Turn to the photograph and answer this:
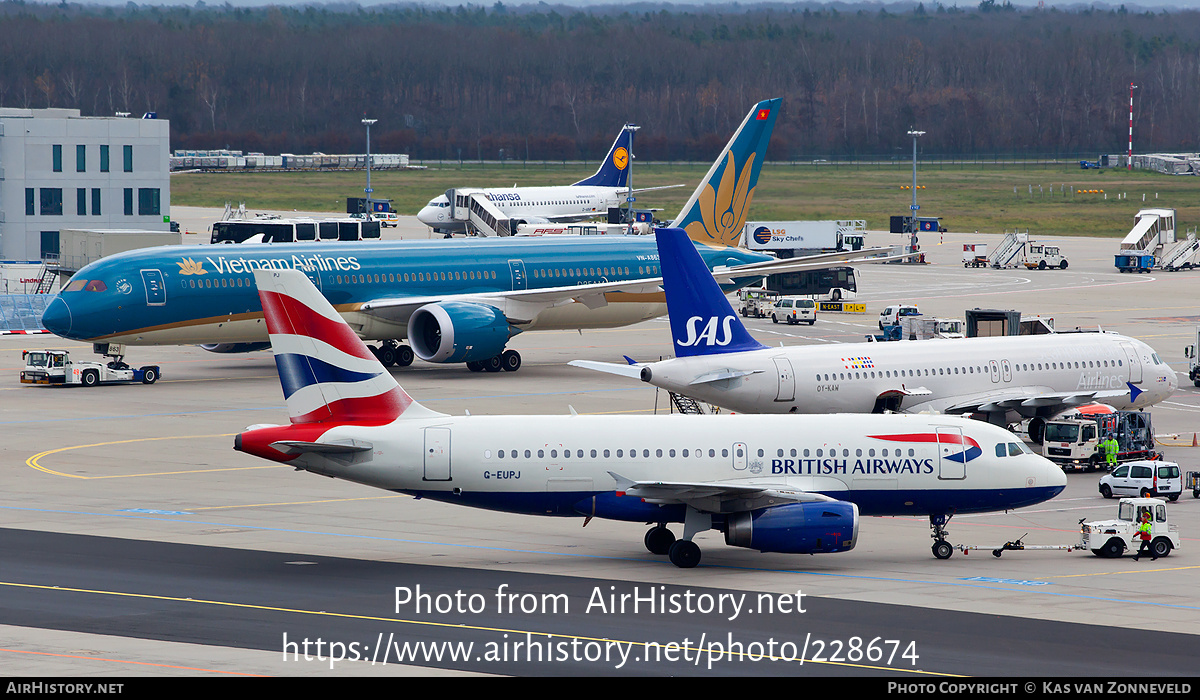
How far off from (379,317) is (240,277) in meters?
6.08

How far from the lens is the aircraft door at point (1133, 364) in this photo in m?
50.6

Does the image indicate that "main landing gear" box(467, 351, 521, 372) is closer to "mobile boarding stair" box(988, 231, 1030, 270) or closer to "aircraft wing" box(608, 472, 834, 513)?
"aircraft wing" box(608, 472, 834, 513)

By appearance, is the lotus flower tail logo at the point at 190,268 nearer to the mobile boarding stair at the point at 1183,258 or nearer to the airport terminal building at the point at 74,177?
the airport terminal building at the point at 74,177

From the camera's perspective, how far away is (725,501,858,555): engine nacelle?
1248 inches

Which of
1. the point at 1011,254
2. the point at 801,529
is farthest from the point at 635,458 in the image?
the point at 1011,254

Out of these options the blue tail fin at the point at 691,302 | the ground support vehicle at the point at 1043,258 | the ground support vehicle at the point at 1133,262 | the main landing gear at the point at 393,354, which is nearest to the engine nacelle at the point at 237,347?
the main landing gear at the point at 393,354

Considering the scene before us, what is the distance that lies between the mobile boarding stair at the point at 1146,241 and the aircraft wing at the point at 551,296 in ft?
189

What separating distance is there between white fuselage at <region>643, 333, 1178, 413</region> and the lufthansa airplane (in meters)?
0.03

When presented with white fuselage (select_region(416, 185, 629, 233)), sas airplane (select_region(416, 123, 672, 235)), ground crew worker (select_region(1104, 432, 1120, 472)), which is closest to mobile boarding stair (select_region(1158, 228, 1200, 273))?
sas airplane (select_region(416, 123, 672, 235))

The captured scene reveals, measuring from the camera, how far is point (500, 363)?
6581cm

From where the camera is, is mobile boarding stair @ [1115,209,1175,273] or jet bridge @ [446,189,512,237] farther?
jet bridge @ [446,189,512,237]

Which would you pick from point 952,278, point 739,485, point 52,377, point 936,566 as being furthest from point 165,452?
point 952,278

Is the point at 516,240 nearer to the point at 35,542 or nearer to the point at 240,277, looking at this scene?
the point at 240,277

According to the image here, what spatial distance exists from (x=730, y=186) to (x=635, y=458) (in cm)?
4099
